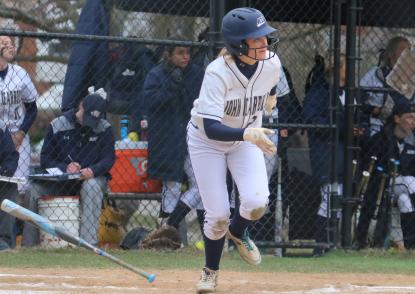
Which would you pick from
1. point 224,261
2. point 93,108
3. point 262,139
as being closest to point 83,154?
point 93,108

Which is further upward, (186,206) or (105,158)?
(105,158)

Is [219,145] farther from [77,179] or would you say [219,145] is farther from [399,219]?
[399,219]

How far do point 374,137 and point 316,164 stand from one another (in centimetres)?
73

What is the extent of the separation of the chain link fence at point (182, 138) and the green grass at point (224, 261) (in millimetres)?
313

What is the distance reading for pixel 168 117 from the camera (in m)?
8.26

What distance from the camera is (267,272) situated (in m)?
6.96

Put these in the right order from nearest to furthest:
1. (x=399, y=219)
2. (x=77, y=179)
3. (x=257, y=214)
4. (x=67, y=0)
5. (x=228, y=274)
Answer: (x=257, y=214) → (x=228, y=274) → (x=77, y=179) → (x=399, y=219) → (x=67, y=0)

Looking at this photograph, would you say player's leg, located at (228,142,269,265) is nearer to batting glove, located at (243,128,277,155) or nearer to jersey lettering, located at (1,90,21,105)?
batting glove, located at (243,128,277,155)

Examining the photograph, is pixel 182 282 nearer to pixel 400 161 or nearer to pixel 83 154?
pixel 83 154

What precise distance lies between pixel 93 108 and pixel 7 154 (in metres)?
0.83

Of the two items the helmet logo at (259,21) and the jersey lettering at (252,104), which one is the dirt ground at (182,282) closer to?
the jersey lettering at (252,104)

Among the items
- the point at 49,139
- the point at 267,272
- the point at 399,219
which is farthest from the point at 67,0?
the point at 267,272

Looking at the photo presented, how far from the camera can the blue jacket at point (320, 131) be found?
8453 mm

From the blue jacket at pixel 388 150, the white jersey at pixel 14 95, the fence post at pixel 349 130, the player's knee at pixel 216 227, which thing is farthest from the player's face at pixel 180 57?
the player's knee at pixel 216 227
